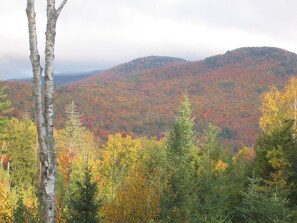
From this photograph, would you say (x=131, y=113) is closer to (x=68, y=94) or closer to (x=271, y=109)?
(x=68, y=94)

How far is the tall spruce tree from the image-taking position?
2045cm

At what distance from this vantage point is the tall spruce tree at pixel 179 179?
20455 mm

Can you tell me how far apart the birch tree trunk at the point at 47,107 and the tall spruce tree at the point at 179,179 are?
12.3 meters

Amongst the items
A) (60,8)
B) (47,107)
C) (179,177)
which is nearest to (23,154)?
(179,177)

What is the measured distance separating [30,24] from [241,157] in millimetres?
34281

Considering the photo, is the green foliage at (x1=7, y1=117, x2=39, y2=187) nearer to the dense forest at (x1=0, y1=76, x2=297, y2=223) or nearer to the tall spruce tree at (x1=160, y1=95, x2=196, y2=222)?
the dense forest at (x1=0, y1=76, x2=297, y2=223)

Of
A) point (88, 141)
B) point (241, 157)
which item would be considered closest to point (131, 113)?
point (88, 141)

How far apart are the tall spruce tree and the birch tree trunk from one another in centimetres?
1226

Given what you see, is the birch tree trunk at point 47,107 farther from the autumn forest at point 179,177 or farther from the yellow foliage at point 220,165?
the yellow foliage at point 220,165

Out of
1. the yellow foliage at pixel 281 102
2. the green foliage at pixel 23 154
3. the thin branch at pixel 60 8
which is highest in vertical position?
the thin branch at pixel 60 8

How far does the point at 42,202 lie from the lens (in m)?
7.50

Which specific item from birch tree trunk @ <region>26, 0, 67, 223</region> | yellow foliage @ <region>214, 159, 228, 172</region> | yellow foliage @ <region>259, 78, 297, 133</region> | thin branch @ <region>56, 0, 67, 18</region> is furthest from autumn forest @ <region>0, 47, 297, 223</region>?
thin branch @ <region>56, 0, 67, 18</region>

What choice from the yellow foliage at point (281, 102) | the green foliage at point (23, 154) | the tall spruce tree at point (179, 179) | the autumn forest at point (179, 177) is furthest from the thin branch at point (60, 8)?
the green foliage at point (23, 154)

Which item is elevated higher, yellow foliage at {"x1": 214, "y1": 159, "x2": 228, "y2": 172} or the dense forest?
the dense forest
